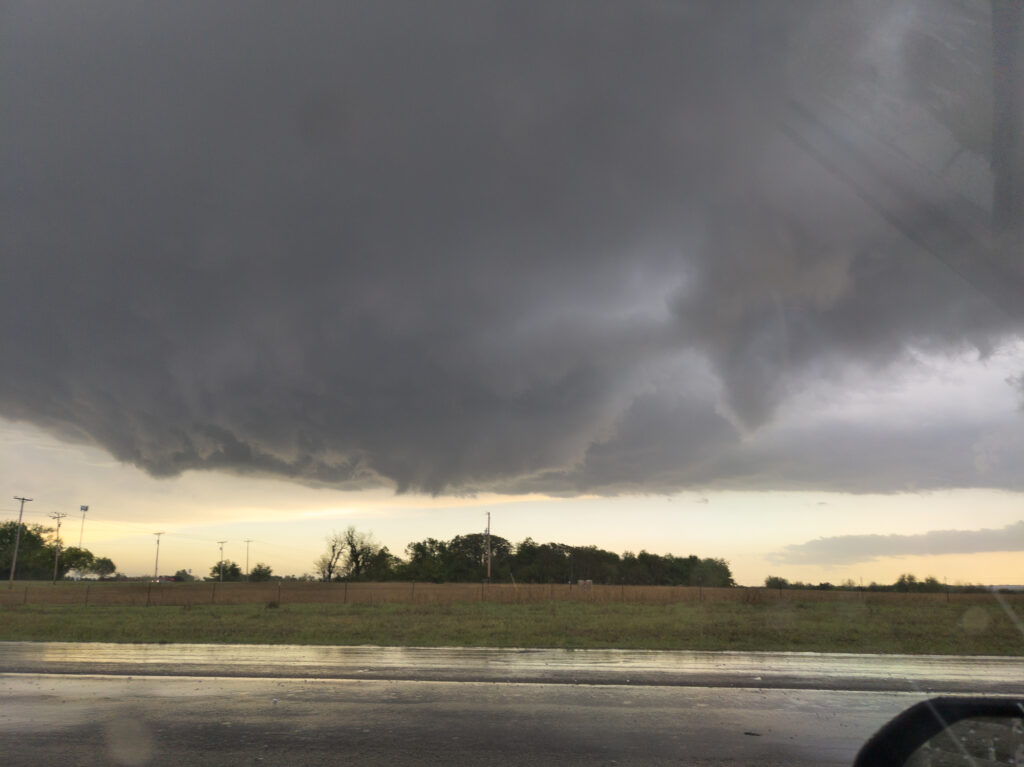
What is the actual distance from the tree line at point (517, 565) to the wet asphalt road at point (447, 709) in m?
97.2

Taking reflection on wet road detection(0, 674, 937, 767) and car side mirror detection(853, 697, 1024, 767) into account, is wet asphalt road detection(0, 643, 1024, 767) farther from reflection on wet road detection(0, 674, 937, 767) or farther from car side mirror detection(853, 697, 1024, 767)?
car side mirror detection(853, 697, 1024, 767)

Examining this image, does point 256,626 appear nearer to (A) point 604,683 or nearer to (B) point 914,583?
(A) point 604,683

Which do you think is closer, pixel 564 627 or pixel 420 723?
pixel 420 723

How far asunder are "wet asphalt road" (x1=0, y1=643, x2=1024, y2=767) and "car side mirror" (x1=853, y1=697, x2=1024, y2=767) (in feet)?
19.7

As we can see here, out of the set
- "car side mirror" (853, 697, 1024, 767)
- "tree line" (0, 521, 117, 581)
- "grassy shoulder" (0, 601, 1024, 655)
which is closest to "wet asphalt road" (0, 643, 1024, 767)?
A: "grassy shoulder" (0, 601, 1024, 655)

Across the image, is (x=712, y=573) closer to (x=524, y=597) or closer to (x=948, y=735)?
(x=524, y=597)

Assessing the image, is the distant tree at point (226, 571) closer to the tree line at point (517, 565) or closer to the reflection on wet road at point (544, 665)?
the tree line at point (517, 565)

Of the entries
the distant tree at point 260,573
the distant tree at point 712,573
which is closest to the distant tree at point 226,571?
the distant tree at point 260,573

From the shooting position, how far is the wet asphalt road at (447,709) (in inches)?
315

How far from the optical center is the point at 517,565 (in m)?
126

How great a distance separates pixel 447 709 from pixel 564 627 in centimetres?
1836

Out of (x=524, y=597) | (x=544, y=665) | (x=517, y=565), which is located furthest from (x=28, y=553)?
(x=544, y=665)

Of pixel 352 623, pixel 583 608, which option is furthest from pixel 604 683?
pixel 583 608

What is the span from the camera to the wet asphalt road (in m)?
8.01
